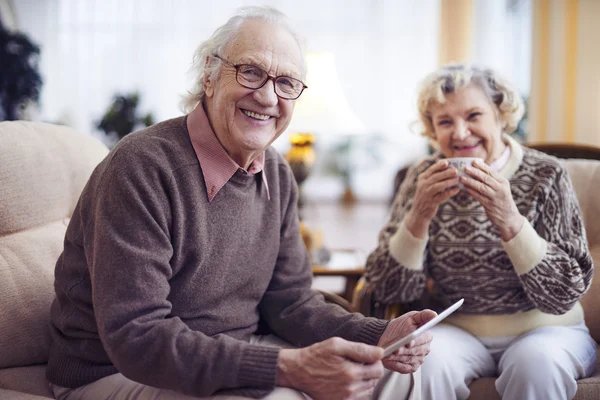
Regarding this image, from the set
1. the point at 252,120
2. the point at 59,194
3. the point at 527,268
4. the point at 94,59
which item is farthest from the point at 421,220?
the point at 94,59

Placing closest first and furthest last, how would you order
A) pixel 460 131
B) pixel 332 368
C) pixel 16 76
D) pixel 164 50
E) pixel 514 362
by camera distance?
pixel 332 368
pixel 514 362
pixel 460 131
pixel 16 76
pixel 164 50

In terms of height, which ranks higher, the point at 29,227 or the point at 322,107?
the point at 322,107

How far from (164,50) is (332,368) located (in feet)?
16.8

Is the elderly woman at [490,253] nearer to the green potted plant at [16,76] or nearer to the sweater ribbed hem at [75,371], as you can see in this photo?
the sweater ribbed hem at [75,371]

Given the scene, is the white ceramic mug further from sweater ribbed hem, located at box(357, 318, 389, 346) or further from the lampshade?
the lampshade

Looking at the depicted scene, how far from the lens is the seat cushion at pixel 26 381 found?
1236 mm

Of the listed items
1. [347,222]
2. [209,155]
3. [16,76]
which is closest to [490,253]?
[209,155]

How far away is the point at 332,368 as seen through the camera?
104 cm

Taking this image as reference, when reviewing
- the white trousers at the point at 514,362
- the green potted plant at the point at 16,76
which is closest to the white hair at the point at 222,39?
the white trousers at the point at 514,362

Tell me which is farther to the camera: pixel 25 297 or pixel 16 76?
pixel 16 76

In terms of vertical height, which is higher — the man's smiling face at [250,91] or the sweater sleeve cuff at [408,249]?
the man's smiling face at [250,91]

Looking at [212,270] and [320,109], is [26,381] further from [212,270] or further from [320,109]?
[320,109]

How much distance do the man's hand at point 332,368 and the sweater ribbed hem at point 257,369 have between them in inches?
0.8

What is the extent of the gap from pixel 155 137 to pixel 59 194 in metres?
0.43
